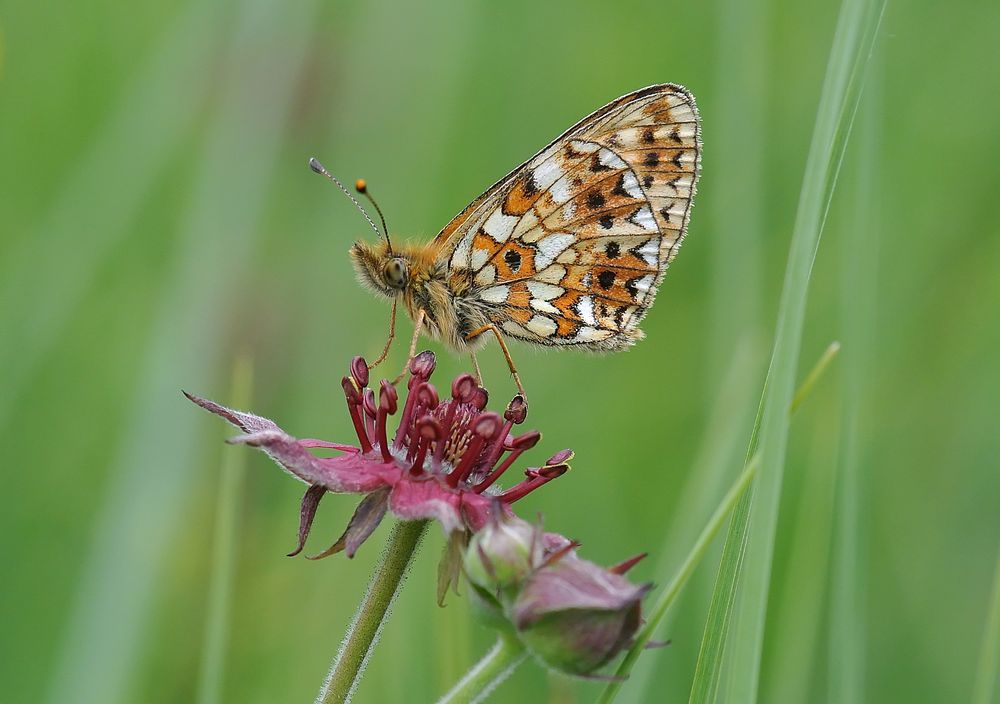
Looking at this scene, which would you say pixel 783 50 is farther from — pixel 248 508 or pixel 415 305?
pixel 248 508

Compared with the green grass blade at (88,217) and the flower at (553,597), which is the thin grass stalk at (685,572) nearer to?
the flower at (553,597)

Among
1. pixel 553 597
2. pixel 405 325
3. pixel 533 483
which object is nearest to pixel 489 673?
pixel 553 597

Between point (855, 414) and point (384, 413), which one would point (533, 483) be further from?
point (855, 414)

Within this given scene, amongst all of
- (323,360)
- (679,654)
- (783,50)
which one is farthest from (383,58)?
(679,654)

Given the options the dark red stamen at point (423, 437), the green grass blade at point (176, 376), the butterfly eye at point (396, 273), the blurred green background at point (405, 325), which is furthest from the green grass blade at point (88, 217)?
the dark red stamen at point (423, 437)

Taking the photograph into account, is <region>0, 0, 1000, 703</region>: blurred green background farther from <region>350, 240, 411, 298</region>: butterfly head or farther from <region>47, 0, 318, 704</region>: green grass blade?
<region>350, 240, 411, 298</region>: butterfly head

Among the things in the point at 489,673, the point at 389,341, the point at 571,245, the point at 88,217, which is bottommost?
the point at 489,673

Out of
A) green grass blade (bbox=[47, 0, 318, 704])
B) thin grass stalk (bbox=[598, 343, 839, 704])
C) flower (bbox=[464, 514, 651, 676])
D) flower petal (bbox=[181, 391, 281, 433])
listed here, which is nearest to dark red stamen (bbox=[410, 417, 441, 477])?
flower petal (bbox=[181, 391, 281, 433])
